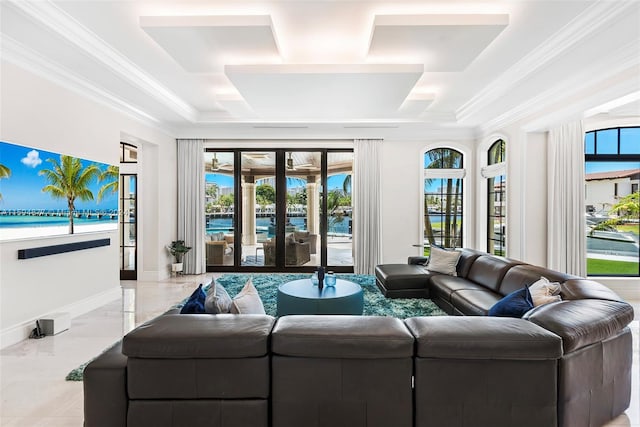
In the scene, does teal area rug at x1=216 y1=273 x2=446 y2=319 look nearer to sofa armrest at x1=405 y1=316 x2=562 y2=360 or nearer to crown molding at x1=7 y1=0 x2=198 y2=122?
sofa armrest at x1=405 y1=316 x2=562 y2=360

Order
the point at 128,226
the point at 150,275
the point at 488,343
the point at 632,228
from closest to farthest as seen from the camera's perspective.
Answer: the point at 632,228 → the point at 488,343 → the point at 150,275 → the point at 128,226

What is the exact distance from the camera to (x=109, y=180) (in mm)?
4648

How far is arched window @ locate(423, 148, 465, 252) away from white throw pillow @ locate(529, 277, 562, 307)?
4.18 m

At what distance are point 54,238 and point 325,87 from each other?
3544mm

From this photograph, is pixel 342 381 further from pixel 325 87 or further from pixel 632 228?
pixel 325 87

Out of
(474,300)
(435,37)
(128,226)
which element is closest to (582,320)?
(474,300)

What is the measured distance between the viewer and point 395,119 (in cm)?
604

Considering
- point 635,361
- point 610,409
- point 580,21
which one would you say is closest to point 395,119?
point 580,21

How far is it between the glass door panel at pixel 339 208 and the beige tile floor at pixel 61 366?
322 centimetres

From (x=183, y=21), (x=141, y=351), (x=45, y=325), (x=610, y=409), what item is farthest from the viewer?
(x=45, y=325)

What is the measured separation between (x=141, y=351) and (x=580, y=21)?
4005 mm

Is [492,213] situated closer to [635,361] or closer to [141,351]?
[635,361]

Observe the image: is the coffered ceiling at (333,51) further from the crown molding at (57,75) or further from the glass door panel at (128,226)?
the glass door panel at (128,226)

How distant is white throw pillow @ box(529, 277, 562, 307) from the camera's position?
2531 mm
